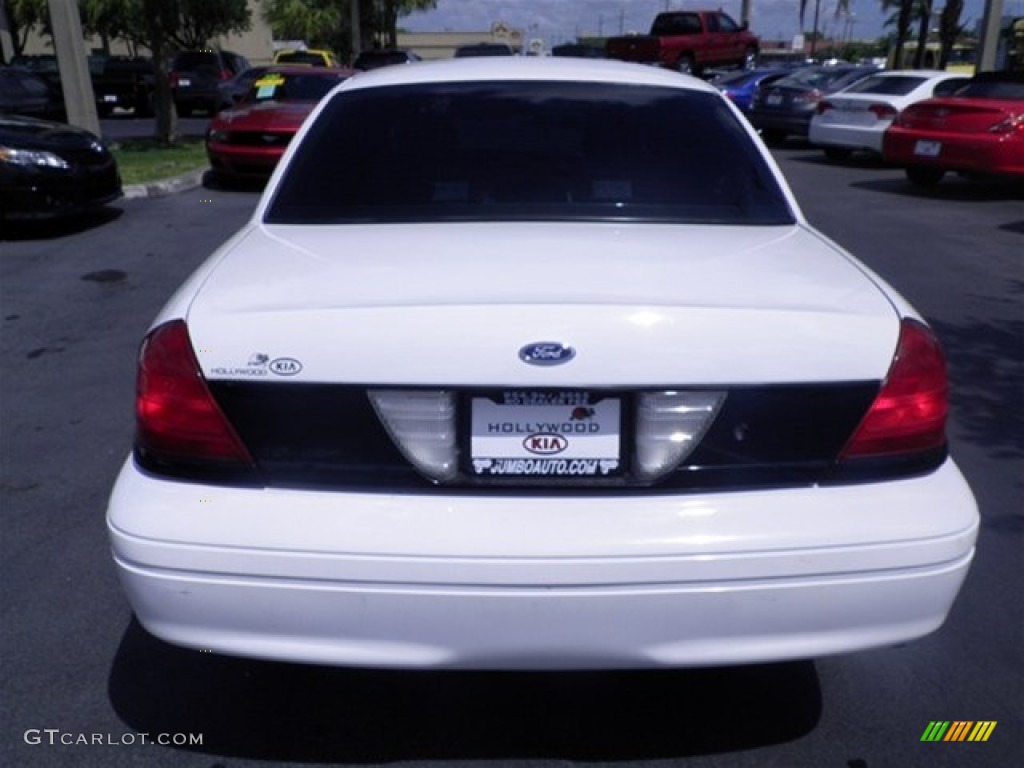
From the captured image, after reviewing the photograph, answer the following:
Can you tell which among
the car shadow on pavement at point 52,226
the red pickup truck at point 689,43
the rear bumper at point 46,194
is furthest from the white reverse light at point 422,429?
the red pickup truck at point 689,43

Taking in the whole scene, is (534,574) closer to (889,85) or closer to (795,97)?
(889,85)

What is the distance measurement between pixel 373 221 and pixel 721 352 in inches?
51.3

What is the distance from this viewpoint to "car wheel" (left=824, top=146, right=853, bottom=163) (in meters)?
18.2

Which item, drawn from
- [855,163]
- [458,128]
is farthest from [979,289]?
[855,163]

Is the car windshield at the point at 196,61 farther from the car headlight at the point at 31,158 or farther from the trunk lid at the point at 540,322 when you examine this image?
the trunk lid at the point at 540,322

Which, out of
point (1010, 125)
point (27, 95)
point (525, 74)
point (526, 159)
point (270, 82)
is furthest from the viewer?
point (27, 95)

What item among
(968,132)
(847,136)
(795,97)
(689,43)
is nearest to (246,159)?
(968,132)

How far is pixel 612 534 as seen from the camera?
2.37 m

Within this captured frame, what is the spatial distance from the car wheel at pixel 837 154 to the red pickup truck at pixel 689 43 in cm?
1243

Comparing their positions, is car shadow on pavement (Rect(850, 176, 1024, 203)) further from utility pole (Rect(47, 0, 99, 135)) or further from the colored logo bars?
the colored logo bars

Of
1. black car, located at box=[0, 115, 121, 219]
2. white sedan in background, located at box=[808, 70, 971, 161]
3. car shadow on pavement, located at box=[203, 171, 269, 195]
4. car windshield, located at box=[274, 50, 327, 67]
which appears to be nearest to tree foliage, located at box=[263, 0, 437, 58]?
car windshield, located at box=[274, 50, 327, 67]

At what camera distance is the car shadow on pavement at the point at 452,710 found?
2.91 meters

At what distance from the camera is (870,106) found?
1702 centimetres

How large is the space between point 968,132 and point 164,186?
963cm
